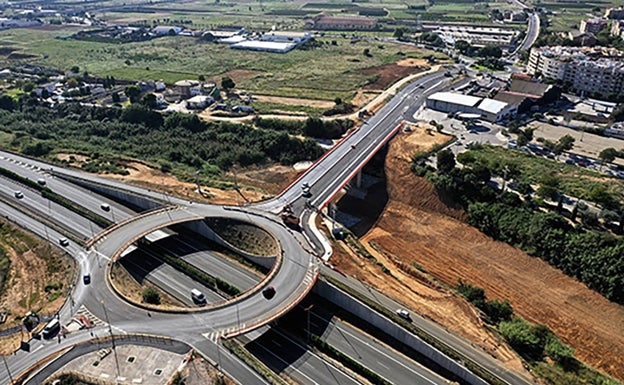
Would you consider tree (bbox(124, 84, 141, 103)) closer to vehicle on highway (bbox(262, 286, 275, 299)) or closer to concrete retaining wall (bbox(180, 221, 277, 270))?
concrete retaining wall (bbox(180, 221, 277, 270))

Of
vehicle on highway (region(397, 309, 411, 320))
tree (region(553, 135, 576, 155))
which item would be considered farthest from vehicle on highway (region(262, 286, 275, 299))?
tree (region(553, 135, 576, 155))

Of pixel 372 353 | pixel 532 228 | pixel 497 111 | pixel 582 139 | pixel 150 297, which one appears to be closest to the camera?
pixel 372 353

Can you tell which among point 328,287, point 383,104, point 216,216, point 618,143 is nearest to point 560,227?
point 328,287

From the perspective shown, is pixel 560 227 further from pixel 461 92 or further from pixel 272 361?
pixel 461 92

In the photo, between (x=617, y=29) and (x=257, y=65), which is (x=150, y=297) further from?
(x=617, y=29)

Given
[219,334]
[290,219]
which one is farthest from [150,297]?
[290,219]

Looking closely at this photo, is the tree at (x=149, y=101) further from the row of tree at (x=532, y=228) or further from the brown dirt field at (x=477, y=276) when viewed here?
the row of tree at (x=532, y=228)

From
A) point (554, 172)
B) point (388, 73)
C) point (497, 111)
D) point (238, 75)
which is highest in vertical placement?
point (388, 73)
